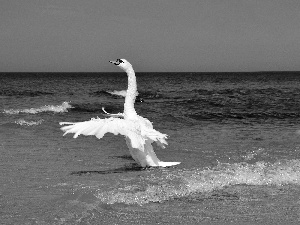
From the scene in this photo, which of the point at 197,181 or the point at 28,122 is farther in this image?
the point at 28,122

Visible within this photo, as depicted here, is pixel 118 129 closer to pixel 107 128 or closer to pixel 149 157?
pixel 107 128

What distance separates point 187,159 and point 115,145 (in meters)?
2.43

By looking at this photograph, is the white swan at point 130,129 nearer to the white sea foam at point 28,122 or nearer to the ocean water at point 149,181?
the ocean water at point 149,181

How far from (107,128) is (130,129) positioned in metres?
0.58

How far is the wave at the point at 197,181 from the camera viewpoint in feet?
20.1

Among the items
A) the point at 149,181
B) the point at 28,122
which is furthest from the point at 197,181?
the point at 28,122

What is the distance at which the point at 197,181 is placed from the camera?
6875 millimetres

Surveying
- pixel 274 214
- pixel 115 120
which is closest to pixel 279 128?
pixel 115 120

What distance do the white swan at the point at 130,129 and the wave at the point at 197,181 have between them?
57 cm

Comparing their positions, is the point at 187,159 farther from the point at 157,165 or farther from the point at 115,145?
the point at 115,145

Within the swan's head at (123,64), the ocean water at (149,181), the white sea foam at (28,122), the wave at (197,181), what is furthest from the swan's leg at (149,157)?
the white sea foam at (28,122)

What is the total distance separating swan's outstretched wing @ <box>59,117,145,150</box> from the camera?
6.85 m

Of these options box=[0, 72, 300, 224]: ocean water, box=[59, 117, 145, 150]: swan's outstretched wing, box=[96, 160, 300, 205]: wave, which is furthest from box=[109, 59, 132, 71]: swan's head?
box=[96, 160, 300, 205]: wave

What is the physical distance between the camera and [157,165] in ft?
27.9
